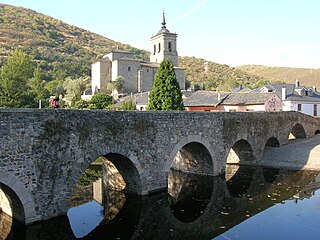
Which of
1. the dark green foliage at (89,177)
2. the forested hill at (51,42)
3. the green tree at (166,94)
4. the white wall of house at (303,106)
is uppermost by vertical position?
the forested hill at (51,42)

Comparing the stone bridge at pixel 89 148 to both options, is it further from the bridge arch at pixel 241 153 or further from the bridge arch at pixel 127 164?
the bridge arch at pixel 241 153

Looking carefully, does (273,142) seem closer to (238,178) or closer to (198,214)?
(238,178)

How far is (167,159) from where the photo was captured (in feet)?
50.0

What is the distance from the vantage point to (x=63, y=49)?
116 meters

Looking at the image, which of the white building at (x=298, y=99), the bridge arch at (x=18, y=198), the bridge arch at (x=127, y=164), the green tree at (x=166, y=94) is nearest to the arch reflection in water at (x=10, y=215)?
the bridge arch at (x=18, y=198)

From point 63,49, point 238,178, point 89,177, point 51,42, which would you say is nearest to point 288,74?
point 63,49

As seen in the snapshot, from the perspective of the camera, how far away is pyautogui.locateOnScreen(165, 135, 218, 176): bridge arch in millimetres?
17422

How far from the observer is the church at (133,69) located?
60531mm

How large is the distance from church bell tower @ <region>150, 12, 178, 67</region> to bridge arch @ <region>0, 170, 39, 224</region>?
54531 millimetres

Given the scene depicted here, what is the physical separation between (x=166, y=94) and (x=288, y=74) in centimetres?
9220

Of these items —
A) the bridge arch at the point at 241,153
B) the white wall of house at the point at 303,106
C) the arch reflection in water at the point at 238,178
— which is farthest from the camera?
the white wall of house at the point at 303,106

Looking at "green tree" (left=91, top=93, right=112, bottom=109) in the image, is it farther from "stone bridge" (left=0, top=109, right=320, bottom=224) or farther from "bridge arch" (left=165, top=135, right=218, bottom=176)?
"stone bridge" (left=0, top=109, right=320, bottom=224)

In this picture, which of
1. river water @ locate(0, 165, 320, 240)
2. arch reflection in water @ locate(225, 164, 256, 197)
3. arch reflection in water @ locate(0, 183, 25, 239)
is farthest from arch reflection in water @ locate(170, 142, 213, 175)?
arch reflection in water @ locate(0, 183, 25, 239)

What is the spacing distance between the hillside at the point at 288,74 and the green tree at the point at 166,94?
2418 inches
